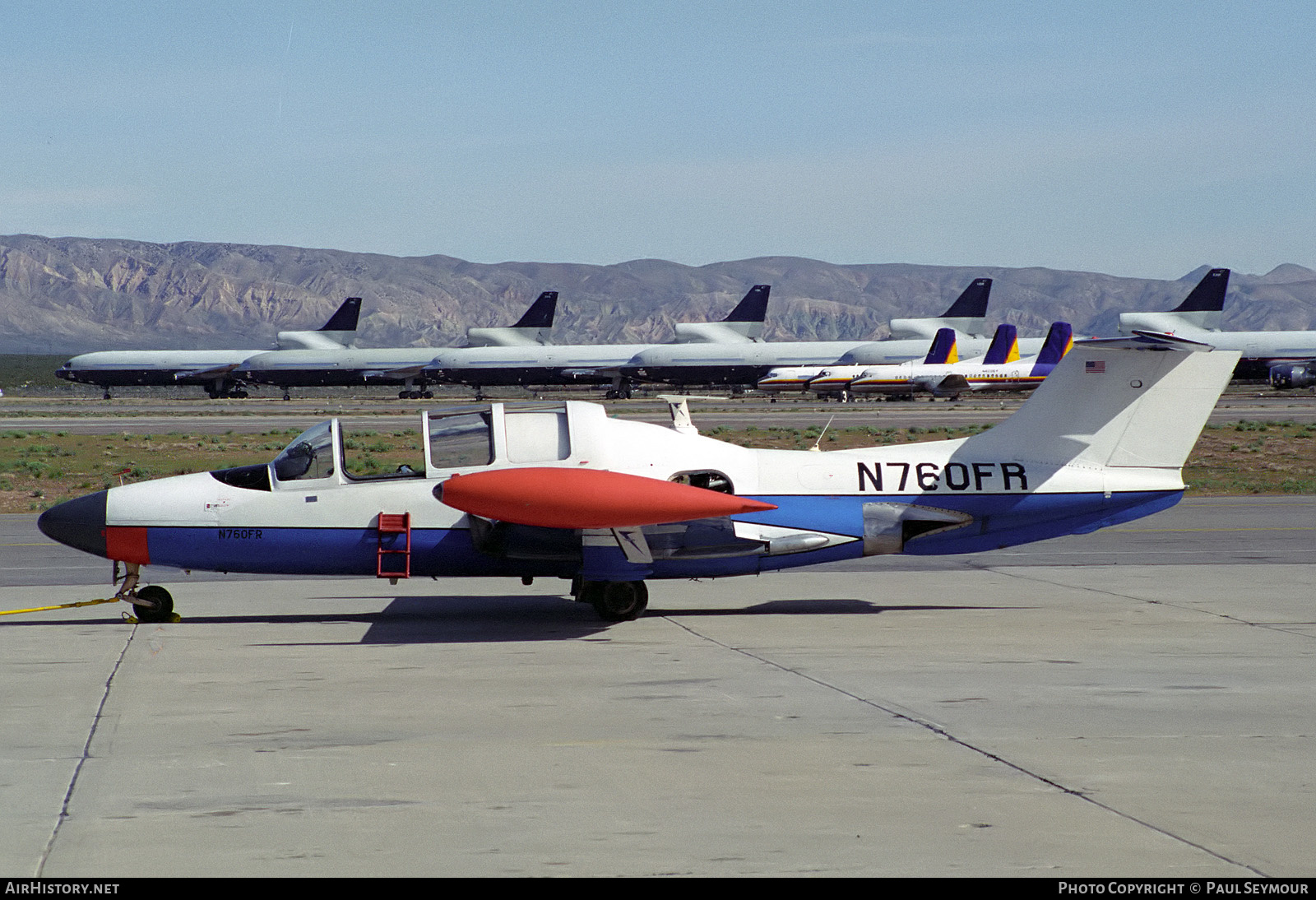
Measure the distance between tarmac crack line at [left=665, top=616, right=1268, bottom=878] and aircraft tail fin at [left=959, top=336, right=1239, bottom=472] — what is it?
4401 millimetres

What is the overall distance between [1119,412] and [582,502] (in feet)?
19.9

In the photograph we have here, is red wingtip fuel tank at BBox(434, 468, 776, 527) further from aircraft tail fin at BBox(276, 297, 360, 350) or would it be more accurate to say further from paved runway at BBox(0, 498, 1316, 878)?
aircraft tail fin at BBox(276, 297, 360, 350)

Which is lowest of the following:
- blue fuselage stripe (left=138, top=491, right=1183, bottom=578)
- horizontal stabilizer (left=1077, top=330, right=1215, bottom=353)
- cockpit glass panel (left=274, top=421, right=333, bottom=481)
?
blue fuselage stripe (left=138, top=491, right=1183, bottom=578)

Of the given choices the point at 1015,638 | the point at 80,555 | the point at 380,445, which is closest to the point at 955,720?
the point at 1015,638

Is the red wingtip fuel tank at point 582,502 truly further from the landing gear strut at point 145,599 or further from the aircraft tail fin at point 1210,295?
the aircraft tail fin at point 1210,295

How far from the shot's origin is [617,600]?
14.1 metres

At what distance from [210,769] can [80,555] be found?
1338cm

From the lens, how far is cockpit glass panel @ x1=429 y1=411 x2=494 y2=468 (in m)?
14.1

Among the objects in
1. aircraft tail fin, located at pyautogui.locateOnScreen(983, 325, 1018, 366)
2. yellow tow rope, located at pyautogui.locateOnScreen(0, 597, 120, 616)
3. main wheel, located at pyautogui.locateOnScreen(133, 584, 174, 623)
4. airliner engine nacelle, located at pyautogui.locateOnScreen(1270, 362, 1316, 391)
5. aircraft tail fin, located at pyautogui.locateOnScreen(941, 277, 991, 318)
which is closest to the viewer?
main wheel, located at pyautogui.locateOnScreen(133, 584, 174, 623)

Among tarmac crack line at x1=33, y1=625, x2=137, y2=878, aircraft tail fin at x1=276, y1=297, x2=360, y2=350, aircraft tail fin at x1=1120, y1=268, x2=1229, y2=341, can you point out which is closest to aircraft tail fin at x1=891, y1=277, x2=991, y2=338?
aircraft tail fin at x1=1120, y1=268, x2=1229, y2=341

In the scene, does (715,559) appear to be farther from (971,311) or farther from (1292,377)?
(971,311)

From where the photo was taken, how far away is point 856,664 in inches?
460

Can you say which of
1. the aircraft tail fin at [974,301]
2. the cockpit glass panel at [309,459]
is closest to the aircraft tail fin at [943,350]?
the aircraft tail fin at [974,301]

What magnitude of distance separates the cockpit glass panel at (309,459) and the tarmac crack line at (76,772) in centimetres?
240
